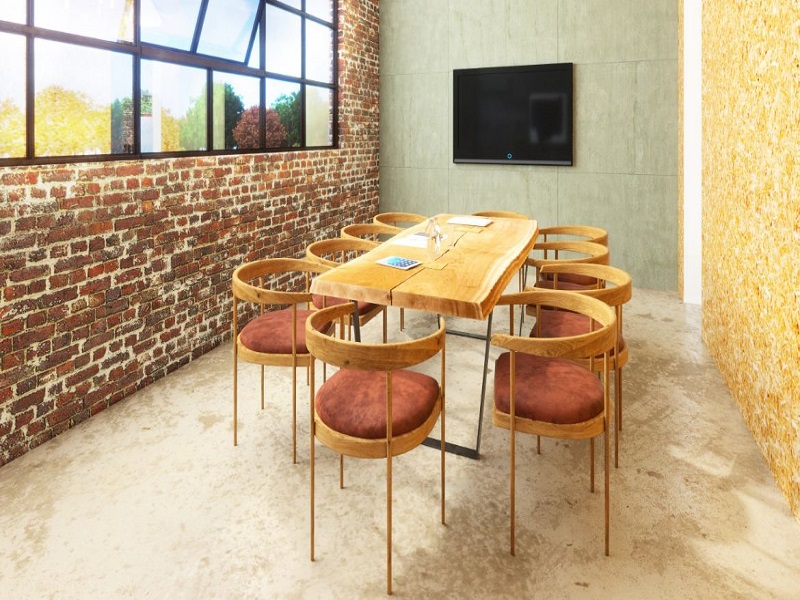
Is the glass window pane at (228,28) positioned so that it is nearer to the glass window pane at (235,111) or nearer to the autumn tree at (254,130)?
the glass window pane at (235,111)

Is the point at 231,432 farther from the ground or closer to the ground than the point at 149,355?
closer to the ground

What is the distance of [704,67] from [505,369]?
310 cm

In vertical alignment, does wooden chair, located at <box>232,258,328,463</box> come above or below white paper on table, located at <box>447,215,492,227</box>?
below

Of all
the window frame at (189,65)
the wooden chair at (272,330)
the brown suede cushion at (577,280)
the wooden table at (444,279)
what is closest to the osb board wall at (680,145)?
the brown suede cushion at (577,280)

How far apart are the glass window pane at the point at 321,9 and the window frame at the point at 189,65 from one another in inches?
1.7

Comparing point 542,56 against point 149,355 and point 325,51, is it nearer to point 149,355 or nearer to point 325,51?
point 325,51

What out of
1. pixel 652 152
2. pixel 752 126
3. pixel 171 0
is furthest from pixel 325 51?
pixel 752 126

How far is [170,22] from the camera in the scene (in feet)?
12.1

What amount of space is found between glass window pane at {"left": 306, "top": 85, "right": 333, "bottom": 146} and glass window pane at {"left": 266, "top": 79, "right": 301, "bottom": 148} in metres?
0.20

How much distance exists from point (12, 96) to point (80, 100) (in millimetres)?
390

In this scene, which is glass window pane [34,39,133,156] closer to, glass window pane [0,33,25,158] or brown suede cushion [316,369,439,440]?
glass window pane [0,33,25,158]

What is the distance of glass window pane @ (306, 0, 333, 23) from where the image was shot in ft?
17.9

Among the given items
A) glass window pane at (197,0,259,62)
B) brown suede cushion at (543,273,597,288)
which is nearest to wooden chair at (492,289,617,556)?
brown suede cushion at (543,273,597,288)

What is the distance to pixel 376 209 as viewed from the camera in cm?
689
